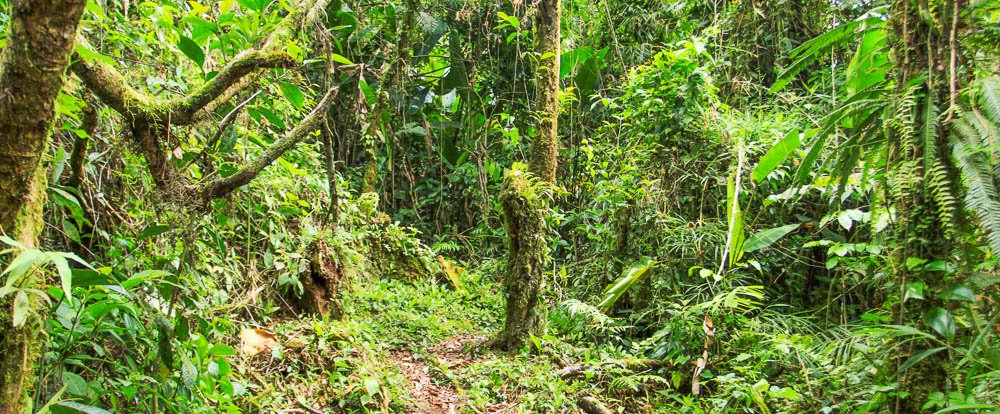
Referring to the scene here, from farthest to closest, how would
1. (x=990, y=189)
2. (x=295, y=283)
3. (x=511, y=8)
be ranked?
1. (x=511, y=8)
2. (x=295, y=283)
3. (x=990, y=189)

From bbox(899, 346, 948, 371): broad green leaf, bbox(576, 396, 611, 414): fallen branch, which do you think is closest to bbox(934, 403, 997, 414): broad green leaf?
bbox(899, 346, 948, 371): broad green leaf

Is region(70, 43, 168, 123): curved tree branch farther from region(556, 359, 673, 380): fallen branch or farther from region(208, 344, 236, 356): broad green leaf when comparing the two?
region(556, 359, 673, 380): fallen branch

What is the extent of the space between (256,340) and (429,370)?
128 centimetres

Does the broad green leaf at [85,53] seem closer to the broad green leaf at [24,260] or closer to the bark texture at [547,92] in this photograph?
the broad green leaf at [24,260]

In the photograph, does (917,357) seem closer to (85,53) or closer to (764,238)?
(764,238)

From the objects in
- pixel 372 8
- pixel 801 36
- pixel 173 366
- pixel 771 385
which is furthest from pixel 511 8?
pixel 173 366

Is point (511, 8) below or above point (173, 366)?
above

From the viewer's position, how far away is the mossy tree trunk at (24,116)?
1.28 m

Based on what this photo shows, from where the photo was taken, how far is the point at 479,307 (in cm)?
574

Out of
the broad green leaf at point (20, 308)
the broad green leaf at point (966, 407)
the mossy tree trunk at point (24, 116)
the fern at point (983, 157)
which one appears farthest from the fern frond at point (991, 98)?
the broad green leaf at point (20, 308)

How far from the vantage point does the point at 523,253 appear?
4.21m

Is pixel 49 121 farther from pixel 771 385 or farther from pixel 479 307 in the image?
pixel 479 307

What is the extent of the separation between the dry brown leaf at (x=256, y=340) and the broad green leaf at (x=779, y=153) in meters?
2.88

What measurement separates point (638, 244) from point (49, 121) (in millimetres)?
4024
